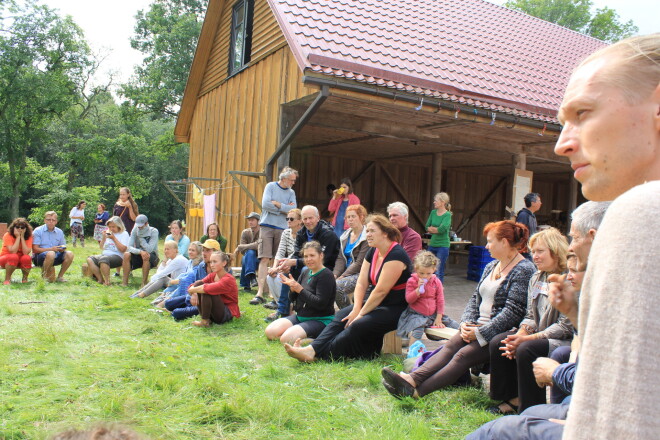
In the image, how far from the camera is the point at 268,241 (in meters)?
8.20

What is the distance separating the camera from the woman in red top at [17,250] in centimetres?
902

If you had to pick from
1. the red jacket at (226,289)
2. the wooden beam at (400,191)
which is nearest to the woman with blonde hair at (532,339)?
the red jacket at (226,289)

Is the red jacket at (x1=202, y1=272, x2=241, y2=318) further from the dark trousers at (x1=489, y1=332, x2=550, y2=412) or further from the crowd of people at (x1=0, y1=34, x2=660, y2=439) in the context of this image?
the dark trousers at (x1=489, y1=332, x2=550, y2=412)

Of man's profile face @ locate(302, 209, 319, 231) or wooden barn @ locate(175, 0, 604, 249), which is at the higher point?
wooden barn @ locate(175, 0, 604, 249)

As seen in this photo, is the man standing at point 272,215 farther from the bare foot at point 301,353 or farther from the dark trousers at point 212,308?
the bare foot at point 301,353

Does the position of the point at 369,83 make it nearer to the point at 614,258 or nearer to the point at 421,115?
the point at 421,115

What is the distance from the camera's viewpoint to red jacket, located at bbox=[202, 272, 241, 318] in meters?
6.25

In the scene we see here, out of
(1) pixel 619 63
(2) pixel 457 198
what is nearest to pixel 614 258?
(1) pixel 619 63

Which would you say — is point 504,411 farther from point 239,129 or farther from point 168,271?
point 239,129

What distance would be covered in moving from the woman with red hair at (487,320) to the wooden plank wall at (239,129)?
494 cm

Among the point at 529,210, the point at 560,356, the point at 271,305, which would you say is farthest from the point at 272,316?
the point at 529,210

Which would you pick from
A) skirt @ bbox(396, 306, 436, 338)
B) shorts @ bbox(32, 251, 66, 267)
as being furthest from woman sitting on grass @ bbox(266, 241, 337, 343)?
shorts @ bbox(32, 251, 66, 267)

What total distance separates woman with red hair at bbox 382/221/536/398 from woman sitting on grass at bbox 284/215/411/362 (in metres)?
0.91

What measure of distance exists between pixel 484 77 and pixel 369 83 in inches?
146
